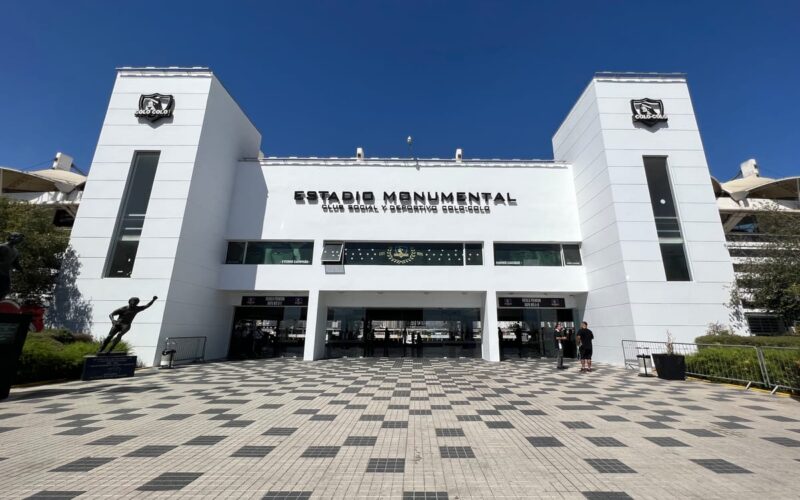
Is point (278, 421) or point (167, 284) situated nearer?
point (278, 421)

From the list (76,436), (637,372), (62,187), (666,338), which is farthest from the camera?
(62,187)

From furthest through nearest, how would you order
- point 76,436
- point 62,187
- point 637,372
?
point 62,187
point 637,372
point 76,436

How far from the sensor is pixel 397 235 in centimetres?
1745

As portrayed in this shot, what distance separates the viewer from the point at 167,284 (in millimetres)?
13781

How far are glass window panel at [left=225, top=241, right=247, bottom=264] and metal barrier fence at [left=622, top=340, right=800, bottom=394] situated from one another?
19.2 metres

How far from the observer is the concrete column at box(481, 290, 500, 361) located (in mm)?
16078

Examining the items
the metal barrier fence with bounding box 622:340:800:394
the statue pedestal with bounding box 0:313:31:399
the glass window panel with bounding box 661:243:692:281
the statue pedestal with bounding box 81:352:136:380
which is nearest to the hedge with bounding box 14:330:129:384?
the statue pedestal with bounding box 81:352:136:380

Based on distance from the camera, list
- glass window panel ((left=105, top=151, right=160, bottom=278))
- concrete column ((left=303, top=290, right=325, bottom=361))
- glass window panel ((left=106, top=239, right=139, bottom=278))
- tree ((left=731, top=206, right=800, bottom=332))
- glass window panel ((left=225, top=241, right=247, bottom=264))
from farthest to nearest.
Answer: glass window panel ((left=225, top=241, right=247, bottom=264)) → concrete column ((left=303, top=290, right=325, bottom=361)) → glass window panel ((left=105, top=151, right=160, bottom=278)) → glass window panel ((left=106, top=239, right=139, bottom=278)) → tree ((left=731, top=206, right=800, bottom=332))

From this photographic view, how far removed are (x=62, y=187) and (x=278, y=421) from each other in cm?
4164

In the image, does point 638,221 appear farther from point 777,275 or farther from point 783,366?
point 783,366

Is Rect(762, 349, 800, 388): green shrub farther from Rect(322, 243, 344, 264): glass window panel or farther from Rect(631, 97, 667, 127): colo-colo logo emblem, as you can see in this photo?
Rect(322, 243, 344, 264): glass window panel

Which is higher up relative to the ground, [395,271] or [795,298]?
[395,271]

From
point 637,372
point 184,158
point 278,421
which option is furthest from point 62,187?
point 637,372

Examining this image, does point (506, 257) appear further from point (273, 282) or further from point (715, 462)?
point (715, 462)
